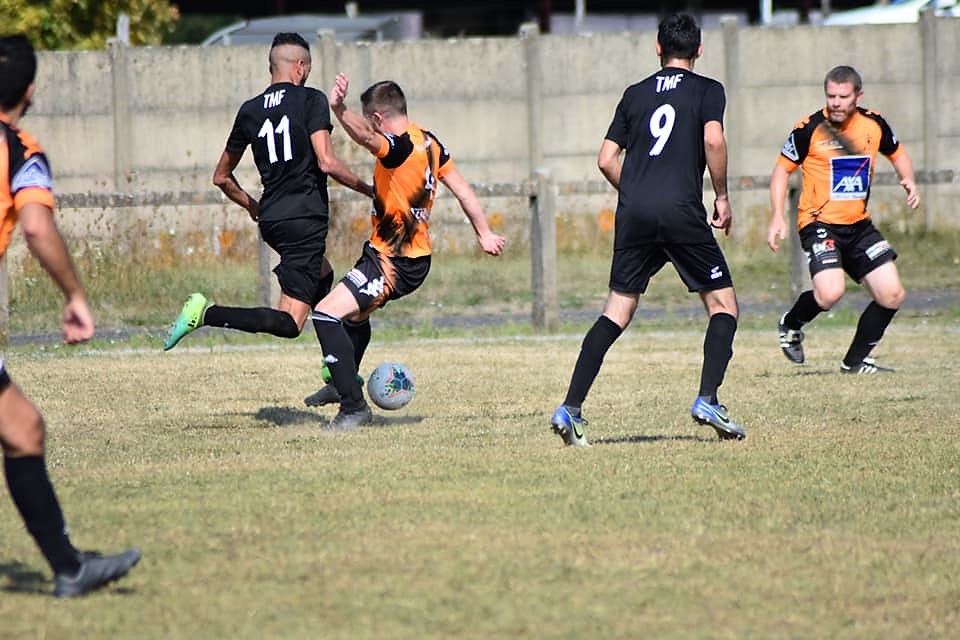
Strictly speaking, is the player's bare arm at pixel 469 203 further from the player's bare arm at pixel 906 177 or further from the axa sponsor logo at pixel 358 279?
the player's bare arm at pixel 906 177

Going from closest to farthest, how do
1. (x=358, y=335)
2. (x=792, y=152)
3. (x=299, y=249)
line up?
(x=299, y=249), (x=358, y=335), (x=792, y=152)

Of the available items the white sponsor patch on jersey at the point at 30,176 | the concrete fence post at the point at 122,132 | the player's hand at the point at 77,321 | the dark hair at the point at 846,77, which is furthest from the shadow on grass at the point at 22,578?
the concrete fence post at the point at 122,132

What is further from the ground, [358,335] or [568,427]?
[358,335]

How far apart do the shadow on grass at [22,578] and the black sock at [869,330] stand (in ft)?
23.2

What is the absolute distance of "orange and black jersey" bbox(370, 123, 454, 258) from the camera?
29.1 ft

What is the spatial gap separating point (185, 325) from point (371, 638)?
178 inches

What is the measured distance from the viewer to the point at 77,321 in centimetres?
517

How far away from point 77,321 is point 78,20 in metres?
16.9

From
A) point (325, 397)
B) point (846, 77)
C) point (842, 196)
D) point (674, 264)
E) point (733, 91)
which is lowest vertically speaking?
point (325, 397)

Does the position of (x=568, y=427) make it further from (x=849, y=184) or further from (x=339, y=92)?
(x=849, y=184)

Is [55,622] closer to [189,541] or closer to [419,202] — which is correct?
[189,541]

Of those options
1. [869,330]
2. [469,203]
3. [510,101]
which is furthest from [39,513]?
[510,101]

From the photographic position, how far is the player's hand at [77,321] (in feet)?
16.9

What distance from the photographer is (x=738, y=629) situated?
4.77m
